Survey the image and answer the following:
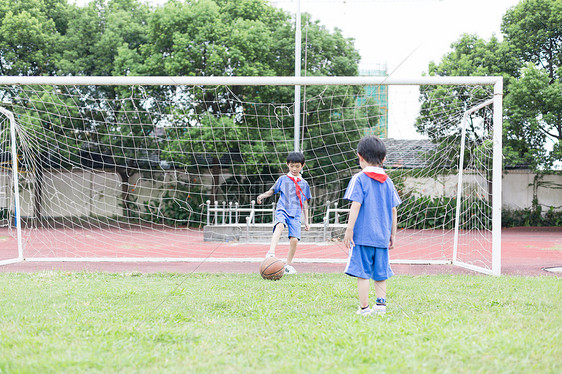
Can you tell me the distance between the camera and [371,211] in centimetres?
391

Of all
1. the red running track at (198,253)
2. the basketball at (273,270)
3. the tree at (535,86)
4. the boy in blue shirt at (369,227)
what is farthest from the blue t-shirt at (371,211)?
the tree at (535,86)

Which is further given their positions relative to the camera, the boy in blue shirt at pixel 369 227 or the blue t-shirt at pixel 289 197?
the blue t-shirt at pixel 289 197

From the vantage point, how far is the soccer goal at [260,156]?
7516mm

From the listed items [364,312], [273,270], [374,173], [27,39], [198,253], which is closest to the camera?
[364,312]

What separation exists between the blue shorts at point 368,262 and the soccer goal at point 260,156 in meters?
3.09

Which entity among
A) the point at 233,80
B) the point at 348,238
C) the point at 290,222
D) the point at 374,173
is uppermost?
the point at 233,80

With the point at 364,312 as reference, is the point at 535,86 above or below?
above

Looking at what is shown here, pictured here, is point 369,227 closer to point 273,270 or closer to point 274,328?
point 274,328

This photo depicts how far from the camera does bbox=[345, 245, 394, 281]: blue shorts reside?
3.84 metres

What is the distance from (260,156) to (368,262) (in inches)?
382

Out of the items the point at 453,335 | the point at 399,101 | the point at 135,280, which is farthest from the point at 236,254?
the point at 453,335

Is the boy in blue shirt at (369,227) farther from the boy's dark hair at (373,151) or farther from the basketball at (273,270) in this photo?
the basketball at (273,270)

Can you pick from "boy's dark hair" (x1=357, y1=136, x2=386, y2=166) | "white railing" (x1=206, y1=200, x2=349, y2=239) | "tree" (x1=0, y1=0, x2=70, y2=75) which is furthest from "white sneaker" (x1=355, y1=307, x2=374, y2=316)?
"tree" (x1=0, y1=0, x2=70, y2=75)

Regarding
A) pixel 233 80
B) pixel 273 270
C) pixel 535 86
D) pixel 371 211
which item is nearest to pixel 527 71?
pixel 535 86
